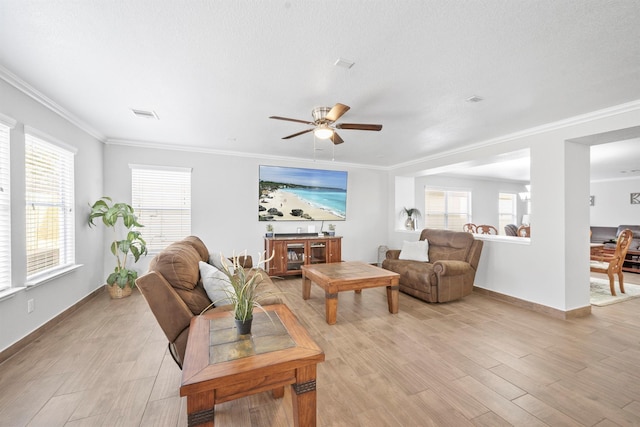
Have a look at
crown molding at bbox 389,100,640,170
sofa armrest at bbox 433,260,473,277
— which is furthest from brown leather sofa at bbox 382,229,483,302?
crown molding at bbox 389,100,640,170

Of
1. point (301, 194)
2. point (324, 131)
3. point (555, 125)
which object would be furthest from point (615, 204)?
point (324, 131)

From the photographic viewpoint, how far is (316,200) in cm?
589

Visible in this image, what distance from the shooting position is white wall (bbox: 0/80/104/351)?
2447 millimetres

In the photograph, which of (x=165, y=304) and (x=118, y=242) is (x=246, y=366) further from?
(x=118, y=242)

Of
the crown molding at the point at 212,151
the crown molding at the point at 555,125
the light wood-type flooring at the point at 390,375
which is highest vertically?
the crown molding at the point at 212,151

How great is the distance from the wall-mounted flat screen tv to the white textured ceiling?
2.09 metres

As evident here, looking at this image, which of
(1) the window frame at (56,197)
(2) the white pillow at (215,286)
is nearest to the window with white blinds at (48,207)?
(1) the window frame at (56,197)

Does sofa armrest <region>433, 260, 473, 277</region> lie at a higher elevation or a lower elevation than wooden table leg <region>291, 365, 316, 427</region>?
higher

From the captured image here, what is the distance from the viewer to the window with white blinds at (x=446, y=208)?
7770 millimetres

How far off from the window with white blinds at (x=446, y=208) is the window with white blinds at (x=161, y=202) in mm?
6257

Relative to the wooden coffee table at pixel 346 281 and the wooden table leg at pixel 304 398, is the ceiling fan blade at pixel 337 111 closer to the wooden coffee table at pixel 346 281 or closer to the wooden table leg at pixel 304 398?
the wooden coffee table at pixel 346 281

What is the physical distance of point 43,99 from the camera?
2822 mm

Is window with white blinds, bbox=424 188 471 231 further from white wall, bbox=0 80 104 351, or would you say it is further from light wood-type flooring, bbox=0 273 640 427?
white wall, bbox=0 80 104 351

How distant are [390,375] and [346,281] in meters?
1.23
